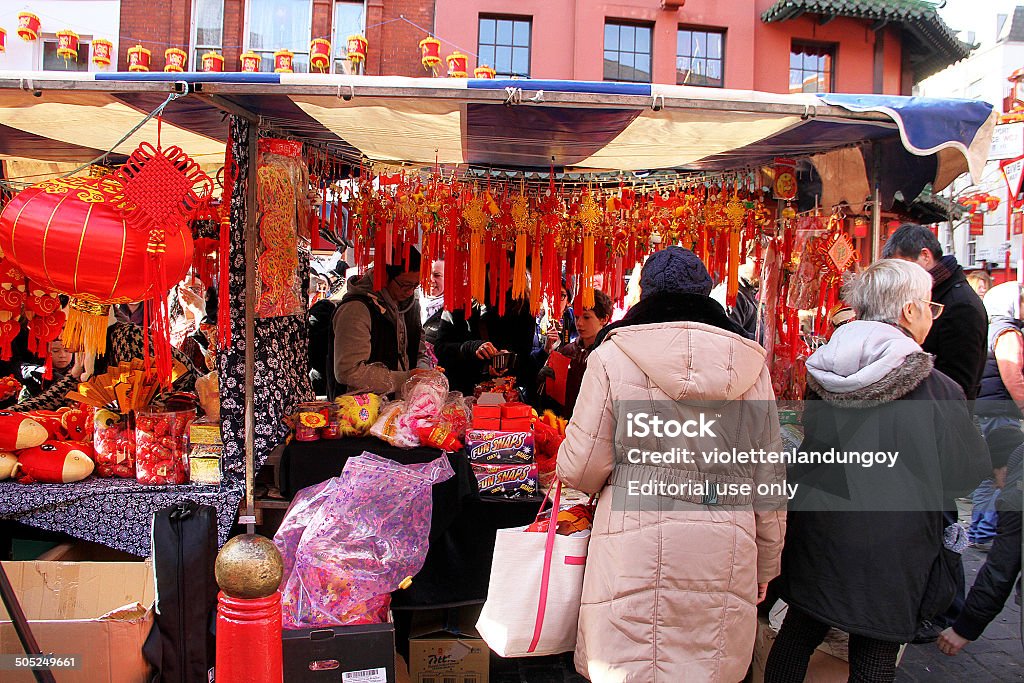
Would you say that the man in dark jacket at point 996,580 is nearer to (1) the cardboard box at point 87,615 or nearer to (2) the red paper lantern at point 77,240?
(1) the cardboard box at point 87,615

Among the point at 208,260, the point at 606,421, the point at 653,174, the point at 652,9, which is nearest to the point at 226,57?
the point at 652,9

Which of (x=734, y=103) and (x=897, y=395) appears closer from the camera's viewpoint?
(x=897, y=395)

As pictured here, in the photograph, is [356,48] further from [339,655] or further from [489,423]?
[339,655]

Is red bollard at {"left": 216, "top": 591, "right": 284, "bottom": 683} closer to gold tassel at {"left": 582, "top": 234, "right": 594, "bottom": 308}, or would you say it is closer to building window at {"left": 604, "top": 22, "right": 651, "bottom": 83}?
gold tassel at {"left": 582, "top": 234, "right": 594, "bottom": 308}

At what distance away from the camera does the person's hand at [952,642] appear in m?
2.83

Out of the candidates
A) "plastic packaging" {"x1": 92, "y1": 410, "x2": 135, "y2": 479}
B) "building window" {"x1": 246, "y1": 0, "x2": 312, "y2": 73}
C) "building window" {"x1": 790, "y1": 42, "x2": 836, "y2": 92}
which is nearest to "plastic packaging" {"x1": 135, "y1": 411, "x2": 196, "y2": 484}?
"plastic packaging" {"x1": 92, "y1": 410, "x2": 135, "y2": 479}

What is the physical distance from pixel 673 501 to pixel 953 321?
1513mm

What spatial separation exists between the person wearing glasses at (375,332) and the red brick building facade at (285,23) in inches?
299

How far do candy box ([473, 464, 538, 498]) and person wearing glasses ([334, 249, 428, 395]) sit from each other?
2.75 ft

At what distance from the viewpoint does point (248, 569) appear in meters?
1.63

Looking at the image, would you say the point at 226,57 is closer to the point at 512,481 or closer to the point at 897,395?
the point at 512,481

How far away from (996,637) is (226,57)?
11.6 metres

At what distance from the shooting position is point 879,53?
1070 cm

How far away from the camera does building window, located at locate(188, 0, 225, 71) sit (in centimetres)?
1061
